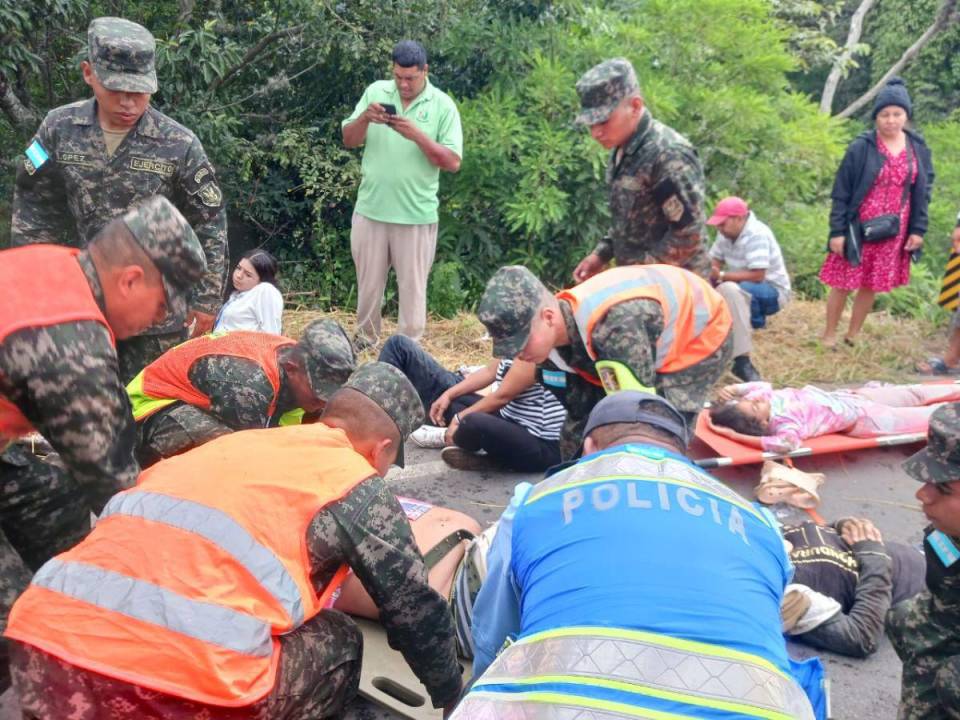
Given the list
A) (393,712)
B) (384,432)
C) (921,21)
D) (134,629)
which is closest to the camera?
(134,629)

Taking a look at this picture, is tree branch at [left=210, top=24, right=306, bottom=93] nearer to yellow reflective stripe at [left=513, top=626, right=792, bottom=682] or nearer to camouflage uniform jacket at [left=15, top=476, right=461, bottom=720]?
camouflage uniform jacket at [left=15, top=476, right=461, bottom=720]

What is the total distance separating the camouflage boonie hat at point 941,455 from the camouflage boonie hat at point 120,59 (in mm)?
3319

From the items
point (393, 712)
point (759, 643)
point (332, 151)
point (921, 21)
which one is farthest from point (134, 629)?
point (921, 21)

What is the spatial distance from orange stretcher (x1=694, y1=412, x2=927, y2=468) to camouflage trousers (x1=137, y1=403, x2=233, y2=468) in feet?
7.92

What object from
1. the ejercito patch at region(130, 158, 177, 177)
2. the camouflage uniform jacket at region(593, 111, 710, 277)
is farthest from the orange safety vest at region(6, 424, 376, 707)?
the camouflage uniform jacket at region(593, 111, 710, 277)

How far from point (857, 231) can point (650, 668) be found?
561 cm

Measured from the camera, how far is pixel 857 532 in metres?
3.58

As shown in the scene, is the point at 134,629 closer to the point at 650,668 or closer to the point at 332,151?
the point at 650,668

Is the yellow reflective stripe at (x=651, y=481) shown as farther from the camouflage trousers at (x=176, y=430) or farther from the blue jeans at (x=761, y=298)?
the blue jeans at (x=761, y=298)

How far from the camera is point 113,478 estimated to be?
2.36 meters

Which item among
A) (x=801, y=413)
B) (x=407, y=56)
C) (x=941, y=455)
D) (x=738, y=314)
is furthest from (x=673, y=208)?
(x=407, y=56)

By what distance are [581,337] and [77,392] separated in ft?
6.30

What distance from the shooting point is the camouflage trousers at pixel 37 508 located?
8.82ft

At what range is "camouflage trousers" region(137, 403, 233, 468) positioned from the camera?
3164 millimetres
